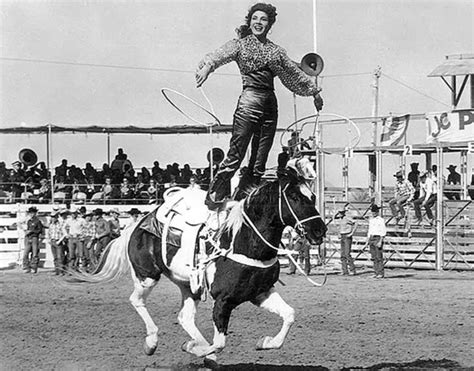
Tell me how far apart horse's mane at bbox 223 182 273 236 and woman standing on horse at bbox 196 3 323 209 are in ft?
0.98

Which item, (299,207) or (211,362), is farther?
(211,362)

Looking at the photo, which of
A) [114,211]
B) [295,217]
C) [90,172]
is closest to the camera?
[295,217]

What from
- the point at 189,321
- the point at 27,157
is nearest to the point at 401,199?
the point at 27,157

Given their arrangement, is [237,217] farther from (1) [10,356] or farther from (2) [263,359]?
(1) [10,356]

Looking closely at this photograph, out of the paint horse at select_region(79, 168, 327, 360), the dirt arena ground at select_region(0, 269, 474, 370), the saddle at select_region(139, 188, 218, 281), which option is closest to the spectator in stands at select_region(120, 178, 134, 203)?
the dirt arena ground at select_region(0, 269, 474, 370)

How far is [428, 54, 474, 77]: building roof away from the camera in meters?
27.1

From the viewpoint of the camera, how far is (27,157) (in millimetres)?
26688

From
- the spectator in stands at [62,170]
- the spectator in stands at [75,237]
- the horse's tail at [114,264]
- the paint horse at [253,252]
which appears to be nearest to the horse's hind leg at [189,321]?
the paint horse at [253,252]

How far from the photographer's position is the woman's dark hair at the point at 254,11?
301 inches

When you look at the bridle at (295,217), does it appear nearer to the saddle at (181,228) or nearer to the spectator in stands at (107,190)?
the saddle at (181,228)

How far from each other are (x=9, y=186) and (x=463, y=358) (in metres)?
18.3

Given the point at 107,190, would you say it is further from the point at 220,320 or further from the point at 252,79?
the point at 220,320

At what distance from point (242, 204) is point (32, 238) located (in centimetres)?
1453

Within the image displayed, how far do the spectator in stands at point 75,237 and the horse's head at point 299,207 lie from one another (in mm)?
13841
